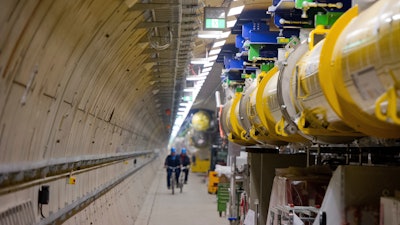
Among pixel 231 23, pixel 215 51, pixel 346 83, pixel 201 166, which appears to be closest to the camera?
pixel 346 83

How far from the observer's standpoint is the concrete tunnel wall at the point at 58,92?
13.2 feet

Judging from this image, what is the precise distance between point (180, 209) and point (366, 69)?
48.3 feet

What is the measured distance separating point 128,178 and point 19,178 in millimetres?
11123

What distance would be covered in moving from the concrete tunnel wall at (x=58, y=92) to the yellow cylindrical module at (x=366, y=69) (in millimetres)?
1849

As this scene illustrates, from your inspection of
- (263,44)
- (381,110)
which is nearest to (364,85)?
(381,110)

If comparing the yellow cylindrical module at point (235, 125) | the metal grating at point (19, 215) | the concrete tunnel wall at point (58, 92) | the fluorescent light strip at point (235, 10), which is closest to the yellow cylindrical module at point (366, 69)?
the concrete tunnel wall at point (58, 92)

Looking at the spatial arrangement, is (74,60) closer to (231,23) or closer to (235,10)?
(235,10)

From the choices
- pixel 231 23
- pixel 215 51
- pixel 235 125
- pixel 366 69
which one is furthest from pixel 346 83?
pixel 215 51

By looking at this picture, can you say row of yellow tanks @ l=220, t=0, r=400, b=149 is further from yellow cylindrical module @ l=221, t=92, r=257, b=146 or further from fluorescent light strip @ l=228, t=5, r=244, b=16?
fluorescent light strip @ l=228, t=5, r=244, b=16

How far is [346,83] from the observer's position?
3.23 metres

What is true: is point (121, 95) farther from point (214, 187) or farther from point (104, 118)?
point (214, 187)

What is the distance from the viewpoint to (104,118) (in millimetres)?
9250

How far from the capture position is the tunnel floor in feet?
48.2

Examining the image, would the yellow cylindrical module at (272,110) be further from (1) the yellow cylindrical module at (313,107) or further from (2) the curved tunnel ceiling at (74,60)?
(2) the curved tunnel ceiling at (74,60)
